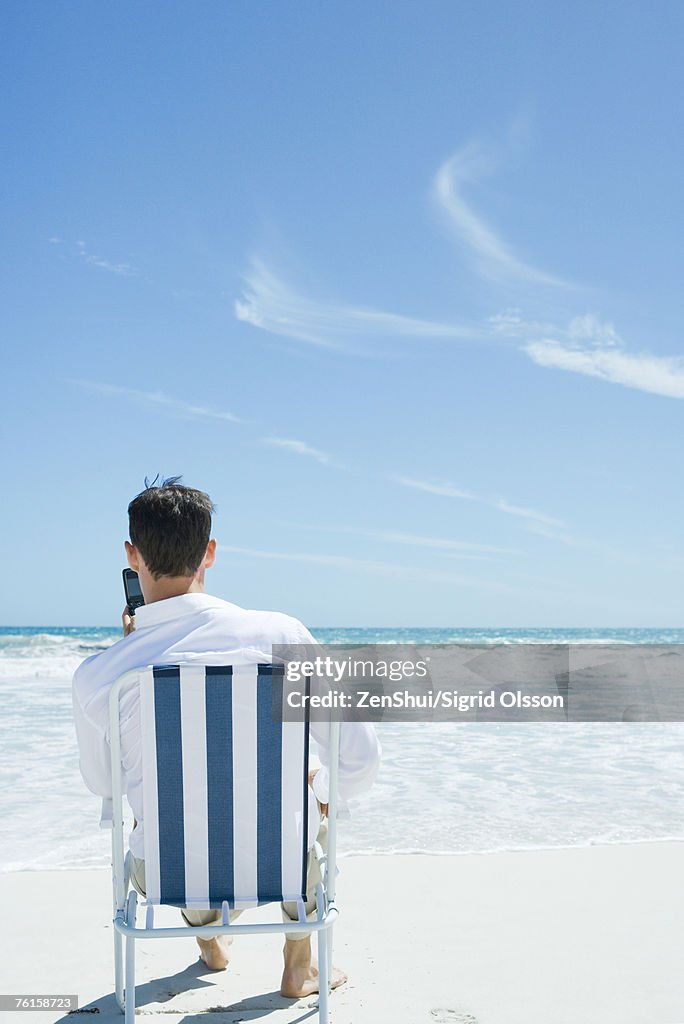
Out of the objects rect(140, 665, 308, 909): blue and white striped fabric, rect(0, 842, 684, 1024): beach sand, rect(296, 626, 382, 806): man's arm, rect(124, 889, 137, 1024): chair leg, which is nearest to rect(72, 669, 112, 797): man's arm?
rect(140, 665, 308, 909): blue and white striped fabric

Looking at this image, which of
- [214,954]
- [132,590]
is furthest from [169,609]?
[214,954]

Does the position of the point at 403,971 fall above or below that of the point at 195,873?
below

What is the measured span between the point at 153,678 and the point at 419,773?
4.98 metres

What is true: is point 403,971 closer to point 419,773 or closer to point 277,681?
point 277,681

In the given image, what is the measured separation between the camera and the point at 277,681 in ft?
6.94

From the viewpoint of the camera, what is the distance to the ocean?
487 cm

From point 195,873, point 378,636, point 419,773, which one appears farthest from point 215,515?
point 378,636

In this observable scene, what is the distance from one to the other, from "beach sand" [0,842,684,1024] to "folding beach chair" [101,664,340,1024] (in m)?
0.66

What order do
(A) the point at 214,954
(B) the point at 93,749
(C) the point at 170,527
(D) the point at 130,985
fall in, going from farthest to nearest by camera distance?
(A) the point at 214,954, (C) the point at 170,527, (B) the point at 93,749, (D) the point at 130,985

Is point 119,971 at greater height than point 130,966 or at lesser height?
lesser

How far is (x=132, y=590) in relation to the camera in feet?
8.57

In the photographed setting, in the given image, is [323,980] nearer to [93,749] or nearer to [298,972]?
[298,972]

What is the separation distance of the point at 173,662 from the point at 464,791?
4356 millimetres

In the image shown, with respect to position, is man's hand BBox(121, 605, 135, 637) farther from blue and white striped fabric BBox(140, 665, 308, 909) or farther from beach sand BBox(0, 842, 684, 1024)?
beach sand BBox(0, 842, 684, 1024)
